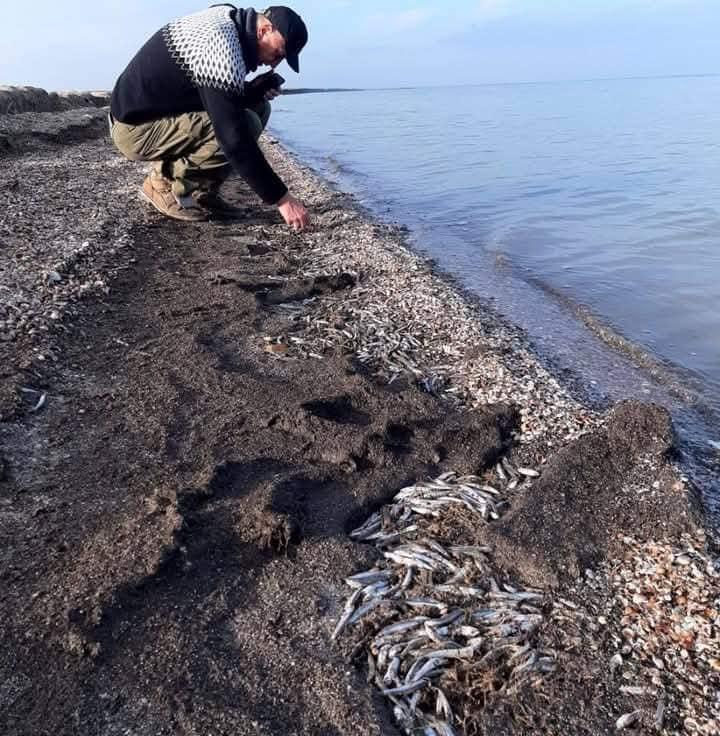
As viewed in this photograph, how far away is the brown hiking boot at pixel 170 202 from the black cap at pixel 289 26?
4.05 m

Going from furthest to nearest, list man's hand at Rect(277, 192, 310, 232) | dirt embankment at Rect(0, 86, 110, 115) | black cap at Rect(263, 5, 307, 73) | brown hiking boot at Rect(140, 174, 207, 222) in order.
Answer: dirt embankment at Rect(0, 86, 110, 115) → brown hiking boot at Rect(140, 174, 207, 222) → man's hand at Rect(277, 192, 310, 232) → black cap at Rect(263, 5, 307, 73)

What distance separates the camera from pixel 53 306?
20.1ft

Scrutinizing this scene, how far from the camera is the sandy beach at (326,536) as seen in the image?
2.69 metres

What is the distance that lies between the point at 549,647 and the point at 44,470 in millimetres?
3152

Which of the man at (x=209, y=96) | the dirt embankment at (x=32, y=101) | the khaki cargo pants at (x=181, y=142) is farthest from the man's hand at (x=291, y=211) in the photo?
the dirt embankment at (x=32, y=101)

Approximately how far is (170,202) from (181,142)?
1560 mm

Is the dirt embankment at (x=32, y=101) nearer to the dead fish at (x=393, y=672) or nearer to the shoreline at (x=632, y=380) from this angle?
the shoreline at (x=632, y=380)

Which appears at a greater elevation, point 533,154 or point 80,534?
point 80,534

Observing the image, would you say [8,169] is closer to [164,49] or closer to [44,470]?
[164,49]

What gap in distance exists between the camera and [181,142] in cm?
820

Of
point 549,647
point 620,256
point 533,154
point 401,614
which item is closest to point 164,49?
point 401,614

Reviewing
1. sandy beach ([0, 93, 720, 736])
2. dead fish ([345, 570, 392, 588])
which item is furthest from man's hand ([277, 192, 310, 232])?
dead fish ([345, 570, 392, 588])

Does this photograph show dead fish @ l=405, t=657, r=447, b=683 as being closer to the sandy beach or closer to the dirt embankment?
the sandy beach

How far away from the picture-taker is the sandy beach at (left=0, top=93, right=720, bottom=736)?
8.82 feet
